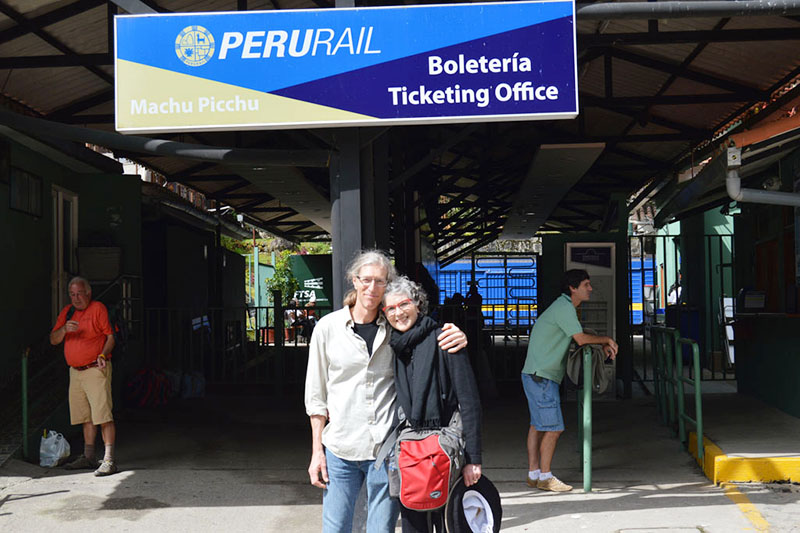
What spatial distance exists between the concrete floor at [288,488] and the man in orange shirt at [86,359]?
0.49 metres

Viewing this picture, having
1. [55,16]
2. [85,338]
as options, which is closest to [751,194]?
[85,338]

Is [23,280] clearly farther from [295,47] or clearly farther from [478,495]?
[478,495]

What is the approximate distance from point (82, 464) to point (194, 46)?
14.4ft

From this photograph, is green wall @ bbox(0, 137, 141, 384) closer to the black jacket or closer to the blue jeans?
the blue jeans

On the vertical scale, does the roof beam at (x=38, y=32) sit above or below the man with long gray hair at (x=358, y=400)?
above

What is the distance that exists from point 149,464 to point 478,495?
4.68 meters

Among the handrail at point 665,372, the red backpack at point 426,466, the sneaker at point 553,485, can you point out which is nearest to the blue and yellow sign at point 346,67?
the red backpack at point 426,466

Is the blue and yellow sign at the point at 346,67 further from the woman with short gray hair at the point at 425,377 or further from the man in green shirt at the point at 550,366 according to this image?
the man in green shirt at the point at 550,366

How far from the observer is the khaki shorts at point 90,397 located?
742 centimetres

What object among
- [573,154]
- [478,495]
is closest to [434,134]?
[573,154]

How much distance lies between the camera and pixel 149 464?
7672mm

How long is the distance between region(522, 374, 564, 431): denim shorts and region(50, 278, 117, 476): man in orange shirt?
12.1ft

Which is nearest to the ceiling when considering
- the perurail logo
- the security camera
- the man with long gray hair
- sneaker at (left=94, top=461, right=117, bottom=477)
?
the perurail logo

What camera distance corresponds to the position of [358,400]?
385 cm
